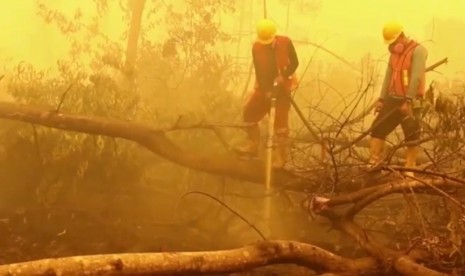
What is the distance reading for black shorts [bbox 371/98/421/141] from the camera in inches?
227

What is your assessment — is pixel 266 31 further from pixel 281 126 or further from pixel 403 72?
pixel 403 72

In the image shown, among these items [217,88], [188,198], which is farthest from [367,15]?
[188,198]

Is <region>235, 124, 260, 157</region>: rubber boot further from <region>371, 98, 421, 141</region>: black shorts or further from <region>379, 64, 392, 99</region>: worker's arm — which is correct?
<region>379, 64, 392, 99</region>: worker's arm

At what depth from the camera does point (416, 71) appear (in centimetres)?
567

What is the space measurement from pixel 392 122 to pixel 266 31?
1.56m

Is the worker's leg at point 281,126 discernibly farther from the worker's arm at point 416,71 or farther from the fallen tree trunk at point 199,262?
the fallen tree trunk at point 199,262

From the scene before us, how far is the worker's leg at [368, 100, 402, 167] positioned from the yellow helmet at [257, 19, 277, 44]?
1.35 metres

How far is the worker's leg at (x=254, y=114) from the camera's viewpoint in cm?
646

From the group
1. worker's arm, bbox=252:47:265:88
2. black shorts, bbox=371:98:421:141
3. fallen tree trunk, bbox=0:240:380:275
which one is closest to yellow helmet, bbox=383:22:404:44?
black shorts, bbox=371:98:421:141

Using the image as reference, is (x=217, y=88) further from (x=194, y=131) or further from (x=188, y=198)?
(x=188, y=198)

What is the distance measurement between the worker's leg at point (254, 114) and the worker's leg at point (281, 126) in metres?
0.20

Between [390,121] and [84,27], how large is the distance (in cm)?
928

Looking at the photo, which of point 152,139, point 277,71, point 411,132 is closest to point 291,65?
point 277,71

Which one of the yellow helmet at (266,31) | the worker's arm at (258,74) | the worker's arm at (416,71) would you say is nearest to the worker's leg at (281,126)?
the worker's arm at (258,74)
